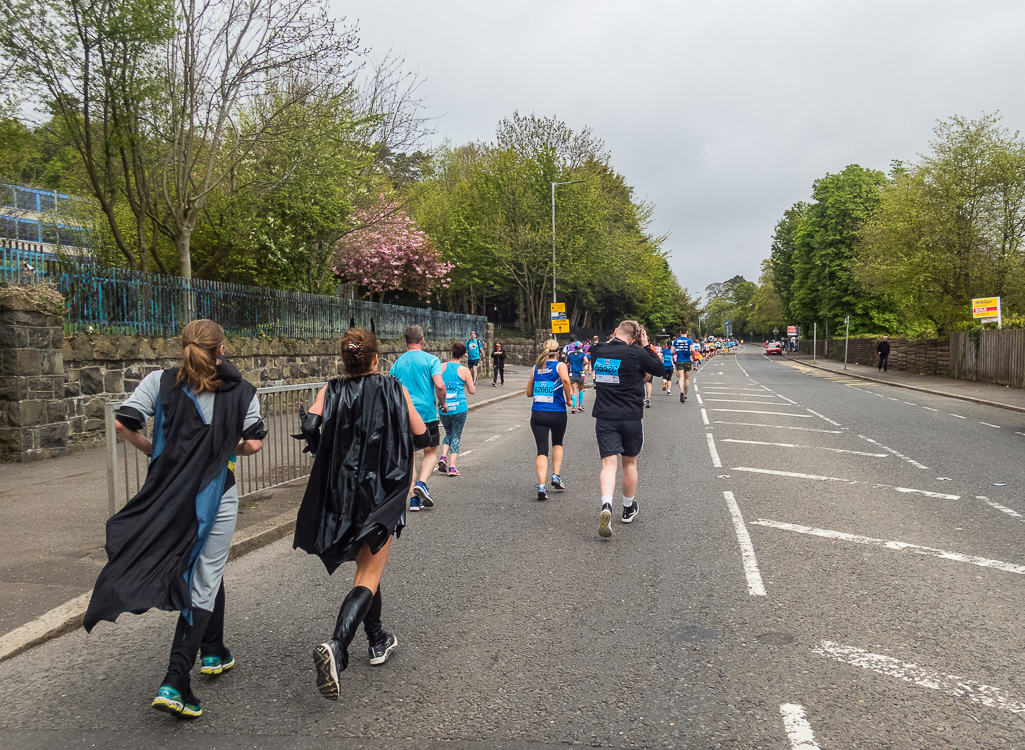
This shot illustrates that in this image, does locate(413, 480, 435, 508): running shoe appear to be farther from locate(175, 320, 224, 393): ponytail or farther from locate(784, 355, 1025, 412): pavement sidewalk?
locate(784, 355, 1025, 412): pavement sidewalk

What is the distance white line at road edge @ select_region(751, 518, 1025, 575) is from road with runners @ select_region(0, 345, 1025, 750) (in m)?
0.03

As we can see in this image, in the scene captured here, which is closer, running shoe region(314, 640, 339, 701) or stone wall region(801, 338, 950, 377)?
running shoe region(314, 640, 339, 701)

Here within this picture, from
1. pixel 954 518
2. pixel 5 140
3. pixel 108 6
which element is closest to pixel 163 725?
pixel 954 518

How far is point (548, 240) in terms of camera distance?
1527 inches

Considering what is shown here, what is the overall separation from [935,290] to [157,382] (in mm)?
32675

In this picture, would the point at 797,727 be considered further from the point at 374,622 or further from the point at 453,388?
the point at 453,388

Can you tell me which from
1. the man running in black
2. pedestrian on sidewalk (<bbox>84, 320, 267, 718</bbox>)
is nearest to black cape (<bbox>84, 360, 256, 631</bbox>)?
pedestrian on sidewalk (<bbox>84, 320, 267, 718</bbox>)

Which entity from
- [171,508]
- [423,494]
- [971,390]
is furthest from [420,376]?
[971,390]

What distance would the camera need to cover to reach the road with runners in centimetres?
315

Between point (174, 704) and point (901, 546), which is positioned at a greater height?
point (174, 704)

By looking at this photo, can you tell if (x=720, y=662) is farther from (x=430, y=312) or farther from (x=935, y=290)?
(x=935, y=290)

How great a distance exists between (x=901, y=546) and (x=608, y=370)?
2712 millimetres

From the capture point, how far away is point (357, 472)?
140 inches

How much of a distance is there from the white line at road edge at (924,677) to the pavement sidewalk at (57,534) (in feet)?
14.1
